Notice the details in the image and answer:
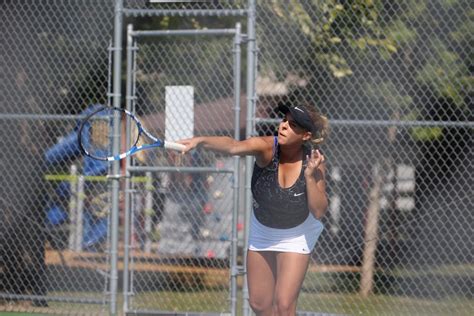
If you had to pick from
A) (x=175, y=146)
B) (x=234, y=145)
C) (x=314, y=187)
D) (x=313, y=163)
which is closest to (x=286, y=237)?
(x=314, y=187)

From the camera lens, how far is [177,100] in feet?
25.1

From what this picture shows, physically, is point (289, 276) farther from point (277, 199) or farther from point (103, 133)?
point (103, 133)

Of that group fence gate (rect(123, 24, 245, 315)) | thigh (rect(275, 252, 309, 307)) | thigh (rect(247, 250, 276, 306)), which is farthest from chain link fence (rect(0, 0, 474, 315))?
thigh (rect(275, 252, 309, 307))

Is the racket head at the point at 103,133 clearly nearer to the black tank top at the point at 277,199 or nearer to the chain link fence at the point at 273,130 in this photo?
the chain link fence at the point at 273,130

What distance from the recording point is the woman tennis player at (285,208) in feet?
19.2

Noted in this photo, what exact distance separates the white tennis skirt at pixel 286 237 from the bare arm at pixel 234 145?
1.50ft

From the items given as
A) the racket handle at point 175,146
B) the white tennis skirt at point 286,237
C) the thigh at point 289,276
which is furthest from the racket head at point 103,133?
the racket handle at point 175,146

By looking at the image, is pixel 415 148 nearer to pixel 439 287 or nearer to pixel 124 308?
pixel 439 287

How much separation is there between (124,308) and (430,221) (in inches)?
120

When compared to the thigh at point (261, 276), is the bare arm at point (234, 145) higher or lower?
higher

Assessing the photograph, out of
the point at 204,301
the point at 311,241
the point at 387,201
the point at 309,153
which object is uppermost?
the point at 309,153

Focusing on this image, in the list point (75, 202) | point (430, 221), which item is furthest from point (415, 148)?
point (75, 202)

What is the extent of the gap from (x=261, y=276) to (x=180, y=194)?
4.57 metres

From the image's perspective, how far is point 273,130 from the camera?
343 inches
